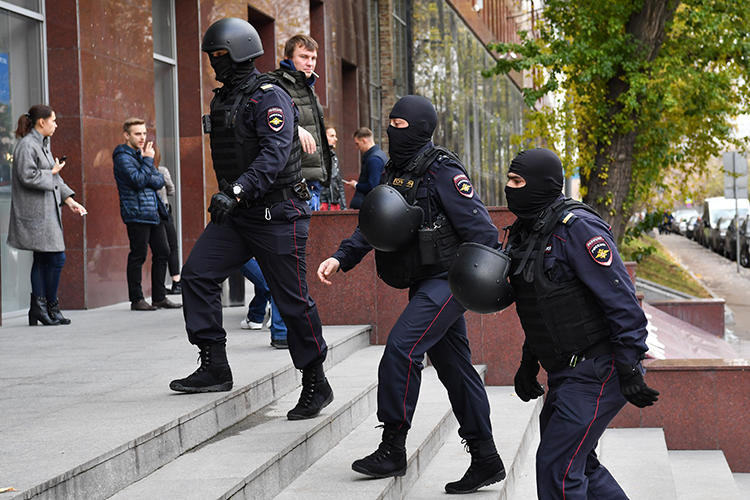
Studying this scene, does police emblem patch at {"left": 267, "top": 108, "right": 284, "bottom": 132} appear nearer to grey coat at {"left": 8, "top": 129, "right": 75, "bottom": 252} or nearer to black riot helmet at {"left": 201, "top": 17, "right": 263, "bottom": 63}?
black riot helmet at {"left": 201, "top": 17, "right": 263, "bottom": 63}

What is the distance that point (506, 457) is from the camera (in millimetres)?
6098

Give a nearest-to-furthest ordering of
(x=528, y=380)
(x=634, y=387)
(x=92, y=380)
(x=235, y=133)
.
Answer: (x=634, y=387), (x=528, y=380), (x=235, y=133), (x=92, y=380)

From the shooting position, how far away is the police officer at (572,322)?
4.12m

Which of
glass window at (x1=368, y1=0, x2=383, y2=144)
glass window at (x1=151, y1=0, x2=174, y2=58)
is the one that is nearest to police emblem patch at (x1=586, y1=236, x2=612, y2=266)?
glass window at (x1=151, y1=0, x2=174, y2=58)

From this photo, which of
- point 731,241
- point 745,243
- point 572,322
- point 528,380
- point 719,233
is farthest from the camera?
point 719,233

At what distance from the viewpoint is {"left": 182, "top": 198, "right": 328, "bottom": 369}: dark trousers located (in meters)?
5.48

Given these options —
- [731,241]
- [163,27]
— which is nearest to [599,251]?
[163,27]

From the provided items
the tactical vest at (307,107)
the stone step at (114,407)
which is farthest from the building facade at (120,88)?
the stone step at (114,407)

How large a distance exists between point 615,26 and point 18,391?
14440 millimetres

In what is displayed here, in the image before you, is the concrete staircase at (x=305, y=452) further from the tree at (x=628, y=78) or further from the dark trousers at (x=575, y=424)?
the tree at (x=628, y=78)

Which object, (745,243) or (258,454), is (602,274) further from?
(745,243)

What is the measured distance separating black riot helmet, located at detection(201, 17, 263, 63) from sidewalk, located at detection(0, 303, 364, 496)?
1.82 metres

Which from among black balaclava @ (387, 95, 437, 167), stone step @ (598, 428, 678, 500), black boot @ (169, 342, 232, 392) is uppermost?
black balaclava @ (387, 95, 437, 167)

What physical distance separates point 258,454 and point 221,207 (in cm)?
121
